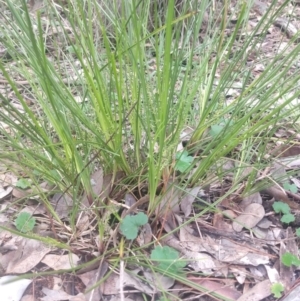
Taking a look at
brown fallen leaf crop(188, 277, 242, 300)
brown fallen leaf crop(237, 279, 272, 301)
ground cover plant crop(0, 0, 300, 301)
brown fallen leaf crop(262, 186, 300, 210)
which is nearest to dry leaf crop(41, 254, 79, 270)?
ground cover plant crop(0, 0, 300, 301)

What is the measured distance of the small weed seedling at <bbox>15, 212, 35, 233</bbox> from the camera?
0.89 m

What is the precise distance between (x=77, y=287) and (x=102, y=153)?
30 cm

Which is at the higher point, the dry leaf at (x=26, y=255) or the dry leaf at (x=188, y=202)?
the dry leaf at (x=188, y=202)

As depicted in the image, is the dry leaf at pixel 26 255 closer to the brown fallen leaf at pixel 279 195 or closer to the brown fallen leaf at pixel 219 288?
the brown fallen leaf at pixel 219 288

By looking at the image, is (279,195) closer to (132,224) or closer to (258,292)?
(258,292)

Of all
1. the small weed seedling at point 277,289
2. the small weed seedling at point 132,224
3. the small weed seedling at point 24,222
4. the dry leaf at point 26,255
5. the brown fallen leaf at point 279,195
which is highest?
the small weed seedling at point 132,224

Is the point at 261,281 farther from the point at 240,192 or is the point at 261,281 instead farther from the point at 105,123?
the point at 105,123

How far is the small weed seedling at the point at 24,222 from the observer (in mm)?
885

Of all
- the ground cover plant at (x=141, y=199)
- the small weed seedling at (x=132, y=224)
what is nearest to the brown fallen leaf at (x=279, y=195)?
the ground cover plant at (x=141, y=199)

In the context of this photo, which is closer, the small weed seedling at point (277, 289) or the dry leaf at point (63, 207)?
the small weed seedling at point (277, 289)

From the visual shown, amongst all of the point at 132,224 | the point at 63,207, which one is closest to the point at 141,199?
the point at 132,224

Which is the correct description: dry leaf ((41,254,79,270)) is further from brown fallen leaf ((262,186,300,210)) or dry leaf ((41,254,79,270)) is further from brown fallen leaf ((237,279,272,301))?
brown fallen leaf ((262,186,300,210))

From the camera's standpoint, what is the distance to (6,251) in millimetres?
888

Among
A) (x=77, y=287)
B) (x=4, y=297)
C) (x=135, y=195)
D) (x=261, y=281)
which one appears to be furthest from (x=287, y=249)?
(x=4, y=297)
